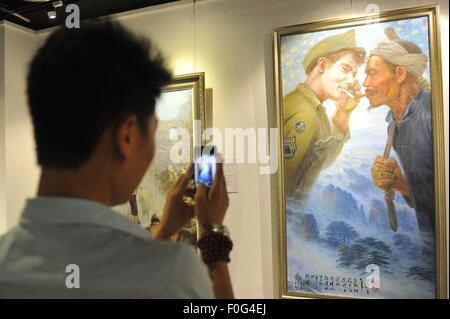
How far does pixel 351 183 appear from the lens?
3.84 ft

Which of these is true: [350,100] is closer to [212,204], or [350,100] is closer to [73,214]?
[212,204]

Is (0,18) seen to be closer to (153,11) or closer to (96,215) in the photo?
(153,11)

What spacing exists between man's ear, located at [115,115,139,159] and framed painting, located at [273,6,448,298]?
815 mm

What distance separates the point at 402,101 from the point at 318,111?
24 cm

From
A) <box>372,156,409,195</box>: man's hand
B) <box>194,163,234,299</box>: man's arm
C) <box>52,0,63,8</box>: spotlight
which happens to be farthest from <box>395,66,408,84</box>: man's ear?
<box>52,0,63,8</box>: spotlight

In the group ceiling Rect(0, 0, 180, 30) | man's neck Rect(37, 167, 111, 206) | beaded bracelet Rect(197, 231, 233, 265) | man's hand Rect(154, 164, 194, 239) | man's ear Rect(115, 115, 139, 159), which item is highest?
ceiling Rect(0, 0, 180, 30)

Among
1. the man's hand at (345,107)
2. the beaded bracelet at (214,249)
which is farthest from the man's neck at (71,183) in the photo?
the man's hand at (345,107)

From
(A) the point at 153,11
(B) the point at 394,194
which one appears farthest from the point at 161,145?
(B) the point at 394,194

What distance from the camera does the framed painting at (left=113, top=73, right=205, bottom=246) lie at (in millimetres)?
1257

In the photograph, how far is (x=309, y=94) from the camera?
1221 mm

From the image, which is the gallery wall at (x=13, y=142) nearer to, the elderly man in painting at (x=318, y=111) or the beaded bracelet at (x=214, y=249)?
the elderly man in painting at (x=318, y=111)

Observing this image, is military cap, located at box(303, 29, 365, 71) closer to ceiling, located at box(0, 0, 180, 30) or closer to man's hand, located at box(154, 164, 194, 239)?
ceiling, located at box(0, 0, 180, 30)

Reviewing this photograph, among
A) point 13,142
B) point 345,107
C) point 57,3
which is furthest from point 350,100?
point 13,142

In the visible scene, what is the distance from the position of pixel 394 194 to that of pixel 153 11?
3.12ft
